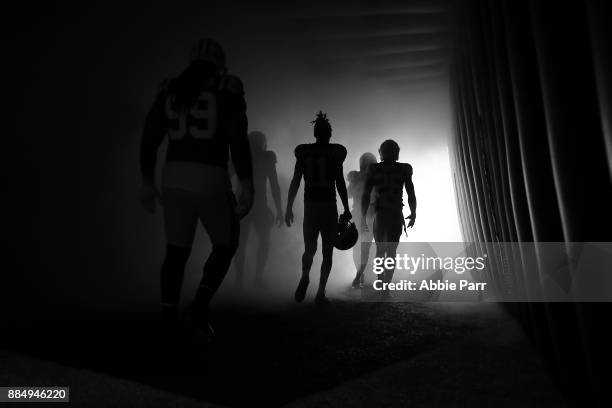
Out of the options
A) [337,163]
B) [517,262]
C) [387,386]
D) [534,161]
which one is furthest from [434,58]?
[387,386]

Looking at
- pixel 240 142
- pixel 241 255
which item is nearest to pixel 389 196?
pixel 241 255

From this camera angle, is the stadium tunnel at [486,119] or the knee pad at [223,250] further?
the knee pad at [223,250]

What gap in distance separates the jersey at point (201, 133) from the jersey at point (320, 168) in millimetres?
1254

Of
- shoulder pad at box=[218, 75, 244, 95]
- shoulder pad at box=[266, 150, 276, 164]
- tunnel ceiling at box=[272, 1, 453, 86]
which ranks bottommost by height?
shoulder pad at box=[218, 75, 244, 95]

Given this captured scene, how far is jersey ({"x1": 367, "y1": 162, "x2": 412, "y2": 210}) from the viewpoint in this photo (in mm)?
4242

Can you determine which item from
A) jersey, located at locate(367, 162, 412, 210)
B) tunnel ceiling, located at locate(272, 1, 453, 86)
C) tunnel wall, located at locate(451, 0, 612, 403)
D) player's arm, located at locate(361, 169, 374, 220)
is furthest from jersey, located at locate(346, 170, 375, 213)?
tunnel wall, located at locate(451, 0, 612, 403)

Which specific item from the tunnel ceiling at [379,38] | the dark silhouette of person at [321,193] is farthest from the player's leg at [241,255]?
the tunnel ceiling at [379,38]

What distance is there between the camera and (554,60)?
1178 millimetres

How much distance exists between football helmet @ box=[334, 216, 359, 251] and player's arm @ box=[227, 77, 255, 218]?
139cm

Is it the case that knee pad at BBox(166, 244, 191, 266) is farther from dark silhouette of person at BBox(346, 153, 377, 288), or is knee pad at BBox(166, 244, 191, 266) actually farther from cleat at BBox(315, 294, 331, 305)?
dark silhouette of person at BBox(346, 153, 377, 288)

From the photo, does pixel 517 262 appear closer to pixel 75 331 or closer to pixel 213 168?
pixel 213 168

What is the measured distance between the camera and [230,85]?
2.49m

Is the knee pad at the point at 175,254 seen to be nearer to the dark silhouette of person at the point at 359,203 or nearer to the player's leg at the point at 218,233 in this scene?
the player's leg at the point at 218,233

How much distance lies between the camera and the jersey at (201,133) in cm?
239
